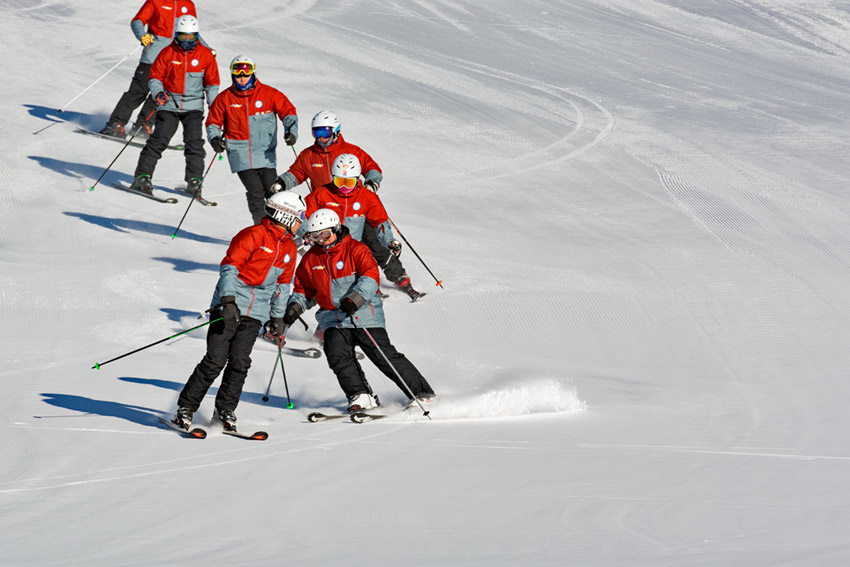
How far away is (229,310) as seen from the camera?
6410mm

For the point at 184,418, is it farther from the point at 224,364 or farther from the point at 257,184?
the point at 257,184

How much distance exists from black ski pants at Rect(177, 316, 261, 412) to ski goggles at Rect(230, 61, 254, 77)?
3.79 m

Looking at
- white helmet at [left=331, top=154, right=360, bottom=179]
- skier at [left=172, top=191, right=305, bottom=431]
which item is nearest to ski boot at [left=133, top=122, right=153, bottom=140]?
white helmet at [left=331, top=154, right=360, bottom=179]

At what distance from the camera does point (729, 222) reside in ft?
39.4

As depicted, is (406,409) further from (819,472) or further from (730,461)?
(819,472)

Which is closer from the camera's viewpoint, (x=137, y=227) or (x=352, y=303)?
(x=352, y=303)

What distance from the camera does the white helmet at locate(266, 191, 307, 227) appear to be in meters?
6.73

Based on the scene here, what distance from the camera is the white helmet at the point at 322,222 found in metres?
7.04

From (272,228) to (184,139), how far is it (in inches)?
197

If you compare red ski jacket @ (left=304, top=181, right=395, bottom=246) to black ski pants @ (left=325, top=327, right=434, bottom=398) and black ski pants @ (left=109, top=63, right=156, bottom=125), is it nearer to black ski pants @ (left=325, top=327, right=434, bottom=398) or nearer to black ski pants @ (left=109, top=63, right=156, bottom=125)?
black ski pants @ (left=325, top=327, right=434, bottom=398)

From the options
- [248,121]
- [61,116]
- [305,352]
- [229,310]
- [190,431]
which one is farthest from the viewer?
[61,116]

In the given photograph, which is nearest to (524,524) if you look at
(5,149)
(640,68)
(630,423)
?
(630,423)

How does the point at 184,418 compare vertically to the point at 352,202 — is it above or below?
below

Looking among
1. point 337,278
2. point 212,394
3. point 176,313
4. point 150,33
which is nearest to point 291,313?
point 337,278
